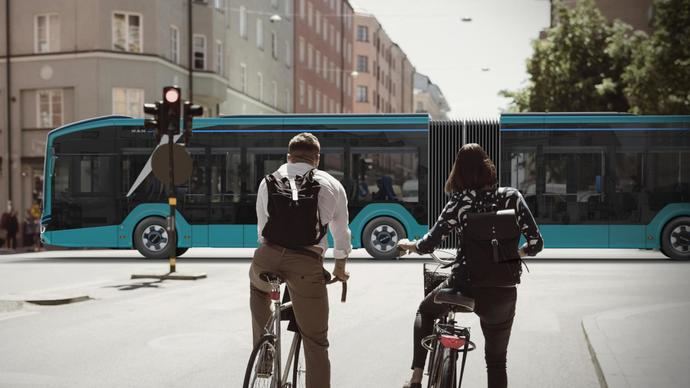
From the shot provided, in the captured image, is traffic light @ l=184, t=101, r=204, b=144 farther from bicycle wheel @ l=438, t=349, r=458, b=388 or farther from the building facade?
the building facade

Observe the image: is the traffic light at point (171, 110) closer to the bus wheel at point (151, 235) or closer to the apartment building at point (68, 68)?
the bus wheel at point (151, 235)

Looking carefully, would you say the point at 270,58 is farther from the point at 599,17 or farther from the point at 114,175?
the point at 114,175

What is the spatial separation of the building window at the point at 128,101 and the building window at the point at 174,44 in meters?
2.75

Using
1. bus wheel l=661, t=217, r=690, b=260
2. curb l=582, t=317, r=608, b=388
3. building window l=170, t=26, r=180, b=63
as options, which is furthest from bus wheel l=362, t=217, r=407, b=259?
building window l=170, t=26, r=180, b=63

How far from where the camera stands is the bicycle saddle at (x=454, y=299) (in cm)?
464

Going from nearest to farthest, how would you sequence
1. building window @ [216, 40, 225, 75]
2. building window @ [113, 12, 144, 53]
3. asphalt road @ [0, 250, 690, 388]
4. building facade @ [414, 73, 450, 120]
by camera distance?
asphalt road @ [0, 250, 690, 388] → building window @ [113, 12, 144, 53] → building window @ [216, 40, 225, 75] → building facade @ [414, 73, 450, 120]

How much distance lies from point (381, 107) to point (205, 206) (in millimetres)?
71476

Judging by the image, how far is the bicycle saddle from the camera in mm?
4645

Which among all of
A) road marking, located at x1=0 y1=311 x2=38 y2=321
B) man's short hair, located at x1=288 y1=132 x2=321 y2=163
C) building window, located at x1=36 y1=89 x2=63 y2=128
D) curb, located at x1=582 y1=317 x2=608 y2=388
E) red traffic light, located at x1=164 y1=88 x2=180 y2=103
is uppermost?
building window, located at x1=36 y1=89 x2=63 y2=128

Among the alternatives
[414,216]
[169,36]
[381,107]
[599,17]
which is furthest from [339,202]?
[381,107]

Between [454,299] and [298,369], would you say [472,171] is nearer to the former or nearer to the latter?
[454,299]

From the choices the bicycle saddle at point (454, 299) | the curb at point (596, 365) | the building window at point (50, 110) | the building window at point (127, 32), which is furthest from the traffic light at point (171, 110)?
A: the building window at point (50, 110)

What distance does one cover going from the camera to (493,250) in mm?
4629

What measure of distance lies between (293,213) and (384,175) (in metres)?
14.1
